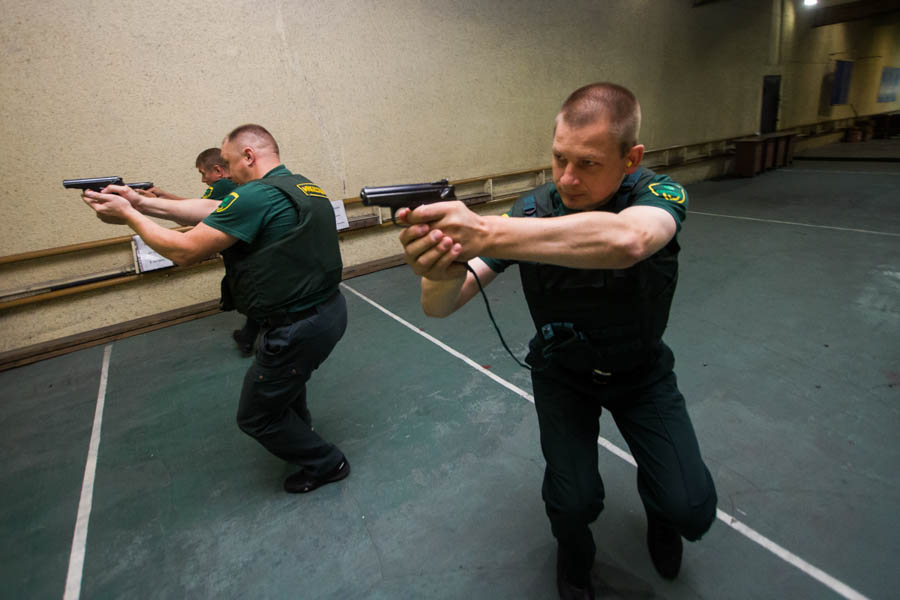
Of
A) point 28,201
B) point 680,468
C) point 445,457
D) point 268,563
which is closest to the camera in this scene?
point 680,468

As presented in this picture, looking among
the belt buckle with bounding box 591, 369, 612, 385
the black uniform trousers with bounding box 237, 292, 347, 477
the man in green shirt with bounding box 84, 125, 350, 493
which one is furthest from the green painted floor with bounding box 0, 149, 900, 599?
the belt buckle with bounding box 591, 369, 612, 385

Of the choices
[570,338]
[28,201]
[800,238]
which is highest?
[28,201]

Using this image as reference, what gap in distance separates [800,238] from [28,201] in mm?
8454

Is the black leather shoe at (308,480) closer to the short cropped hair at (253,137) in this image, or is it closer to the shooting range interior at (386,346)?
the shooting range interior at (386,346)

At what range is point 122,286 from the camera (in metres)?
4.58

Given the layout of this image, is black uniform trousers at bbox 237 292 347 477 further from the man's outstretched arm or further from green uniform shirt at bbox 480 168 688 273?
green uniform shirt at bbox 480 168 688 273

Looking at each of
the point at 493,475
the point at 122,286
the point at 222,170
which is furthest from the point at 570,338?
the point at 122,286

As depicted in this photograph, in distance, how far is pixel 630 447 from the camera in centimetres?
143

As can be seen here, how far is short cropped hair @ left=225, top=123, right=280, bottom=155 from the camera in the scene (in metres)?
2.16

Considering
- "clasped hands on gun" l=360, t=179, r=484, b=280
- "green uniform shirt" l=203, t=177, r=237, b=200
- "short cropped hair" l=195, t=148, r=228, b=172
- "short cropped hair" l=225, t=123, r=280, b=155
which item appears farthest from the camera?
"short cropped hair" l=195, t=148, r=228, b=172

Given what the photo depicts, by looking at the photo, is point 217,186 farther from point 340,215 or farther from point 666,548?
point 666,548

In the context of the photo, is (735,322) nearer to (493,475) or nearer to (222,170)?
(493,475)

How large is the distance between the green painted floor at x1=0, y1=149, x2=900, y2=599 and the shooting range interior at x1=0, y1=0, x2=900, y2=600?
0.05 ft

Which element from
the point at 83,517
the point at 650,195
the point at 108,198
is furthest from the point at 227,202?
the point at 83,517
